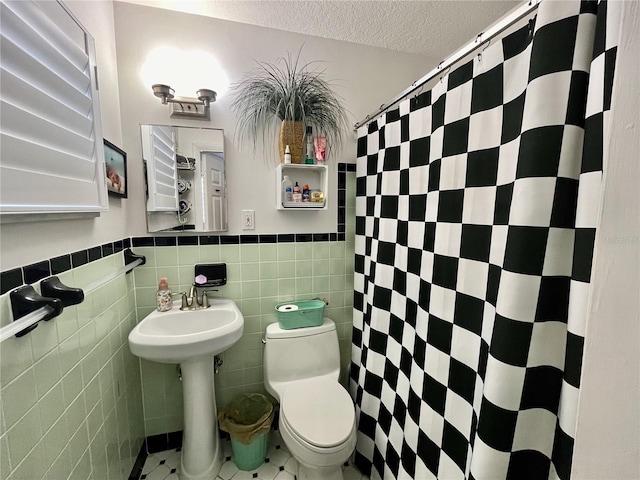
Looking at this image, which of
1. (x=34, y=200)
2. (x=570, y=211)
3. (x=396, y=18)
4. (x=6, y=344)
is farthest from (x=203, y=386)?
(x=396, y=18)

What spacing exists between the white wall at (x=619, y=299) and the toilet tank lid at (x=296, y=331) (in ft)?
4.08

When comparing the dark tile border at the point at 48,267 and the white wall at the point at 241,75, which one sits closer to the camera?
the dark tile border at the point at 48,267

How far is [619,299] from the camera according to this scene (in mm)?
325

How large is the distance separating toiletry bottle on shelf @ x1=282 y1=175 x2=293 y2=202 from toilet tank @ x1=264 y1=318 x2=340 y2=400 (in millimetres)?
724

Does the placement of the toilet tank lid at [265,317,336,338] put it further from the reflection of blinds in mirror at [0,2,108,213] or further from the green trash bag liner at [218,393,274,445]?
the reflection of blinds in mirror at [0,2,108,213]

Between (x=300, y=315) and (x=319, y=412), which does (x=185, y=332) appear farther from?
(x=319, y=412)

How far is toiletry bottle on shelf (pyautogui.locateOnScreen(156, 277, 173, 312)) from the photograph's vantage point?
4.45 ft

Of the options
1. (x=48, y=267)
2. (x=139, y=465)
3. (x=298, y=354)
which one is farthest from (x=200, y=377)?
(x=48, y=267)

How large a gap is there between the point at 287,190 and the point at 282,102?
1.52 ft

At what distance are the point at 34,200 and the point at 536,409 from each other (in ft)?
4.30

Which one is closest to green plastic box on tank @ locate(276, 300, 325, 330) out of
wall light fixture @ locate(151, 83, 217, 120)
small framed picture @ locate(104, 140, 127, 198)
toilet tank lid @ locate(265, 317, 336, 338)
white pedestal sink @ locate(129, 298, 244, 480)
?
toilet tank lid @ locate(265, 317, 336, 338)

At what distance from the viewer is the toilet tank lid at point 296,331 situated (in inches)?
57.6

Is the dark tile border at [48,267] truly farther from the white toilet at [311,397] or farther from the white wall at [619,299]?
the white wall at [619,299]

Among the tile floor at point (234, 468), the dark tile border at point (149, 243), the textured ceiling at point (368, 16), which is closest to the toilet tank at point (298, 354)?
the tile floor at point (234, 468)
